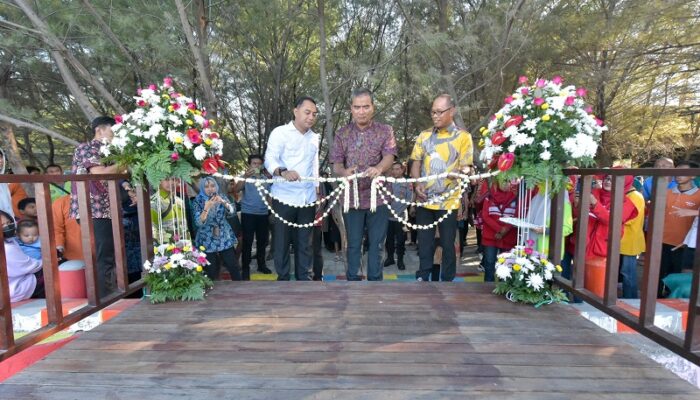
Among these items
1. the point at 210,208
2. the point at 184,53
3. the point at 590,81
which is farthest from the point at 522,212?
the point at 590,81

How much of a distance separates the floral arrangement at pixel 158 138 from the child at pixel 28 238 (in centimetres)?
161

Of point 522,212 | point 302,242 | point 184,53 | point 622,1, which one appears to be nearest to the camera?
point 522,212

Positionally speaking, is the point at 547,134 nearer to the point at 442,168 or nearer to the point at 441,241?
the point at 442,168

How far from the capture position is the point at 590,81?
7066 mm

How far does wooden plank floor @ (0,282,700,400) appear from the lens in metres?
1.83

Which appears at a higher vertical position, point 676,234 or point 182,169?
point 182,169

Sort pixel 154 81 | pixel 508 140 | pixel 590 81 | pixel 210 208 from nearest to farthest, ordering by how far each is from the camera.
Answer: pixel 508 140 < pixel 210 208 < pixel 154 81 < pixel 590 81

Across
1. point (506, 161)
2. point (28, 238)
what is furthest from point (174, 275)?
point (506, 161)

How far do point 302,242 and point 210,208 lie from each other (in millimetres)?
1113

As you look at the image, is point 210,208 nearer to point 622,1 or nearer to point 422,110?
point 422,110

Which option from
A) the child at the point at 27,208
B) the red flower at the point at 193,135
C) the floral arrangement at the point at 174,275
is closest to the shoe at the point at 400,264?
the floral arrangement at the point at 174,275

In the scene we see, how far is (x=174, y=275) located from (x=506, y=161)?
2.59m

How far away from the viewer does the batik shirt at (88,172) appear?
3.26 m

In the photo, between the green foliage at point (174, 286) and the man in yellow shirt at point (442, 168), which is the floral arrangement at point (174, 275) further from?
the man in yellow shirt at point (442, 168)
